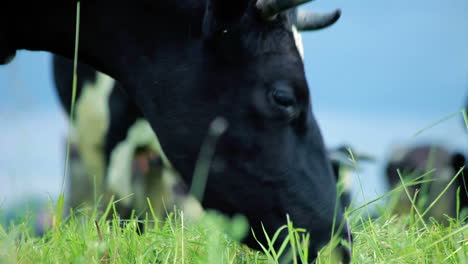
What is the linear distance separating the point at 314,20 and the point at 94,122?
1.97 m

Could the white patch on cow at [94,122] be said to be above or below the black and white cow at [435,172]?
above

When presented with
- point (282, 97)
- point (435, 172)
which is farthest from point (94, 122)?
point (435, 172)

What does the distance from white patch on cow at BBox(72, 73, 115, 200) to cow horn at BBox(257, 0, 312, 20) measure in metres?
2.04

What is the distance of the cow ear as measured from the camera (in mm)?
1881

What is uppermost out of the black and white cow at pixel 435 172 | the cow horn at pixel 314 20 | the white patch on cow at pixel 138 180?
the cow horn at pixel 314 20

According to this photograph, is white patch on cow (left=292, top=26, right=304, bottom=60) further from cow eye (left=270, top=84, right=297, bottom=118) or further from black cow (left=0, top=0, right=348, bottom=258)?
cow eye (left=270, top=84, right=297, bottom=118)

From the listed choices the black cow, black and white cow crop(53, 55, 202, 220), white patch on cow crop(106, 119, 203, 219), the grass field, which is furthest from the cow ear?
white patch on cow crop(106, 119, 203, 219)

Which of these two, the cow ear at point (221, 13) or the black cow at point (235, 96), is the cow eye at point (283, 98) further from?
the cow ear at point (221, 13)

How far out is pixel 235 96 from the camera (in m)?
1.96

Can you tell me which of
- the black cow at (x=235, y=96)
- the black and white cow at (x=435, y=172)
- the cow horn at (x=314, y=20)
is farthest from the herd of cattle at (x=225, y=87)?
the black and white cow at (x=435, y=172)

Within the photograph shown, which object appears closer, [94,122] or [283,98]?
[283,98]

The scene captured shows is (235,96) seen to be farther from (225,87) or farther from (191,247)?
(191,247)

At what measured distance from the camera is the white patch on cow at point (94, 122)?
12.4 ft

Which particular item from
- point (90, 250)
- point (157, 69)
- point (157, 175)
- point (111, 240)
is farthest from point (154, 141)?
point (90, 250)
